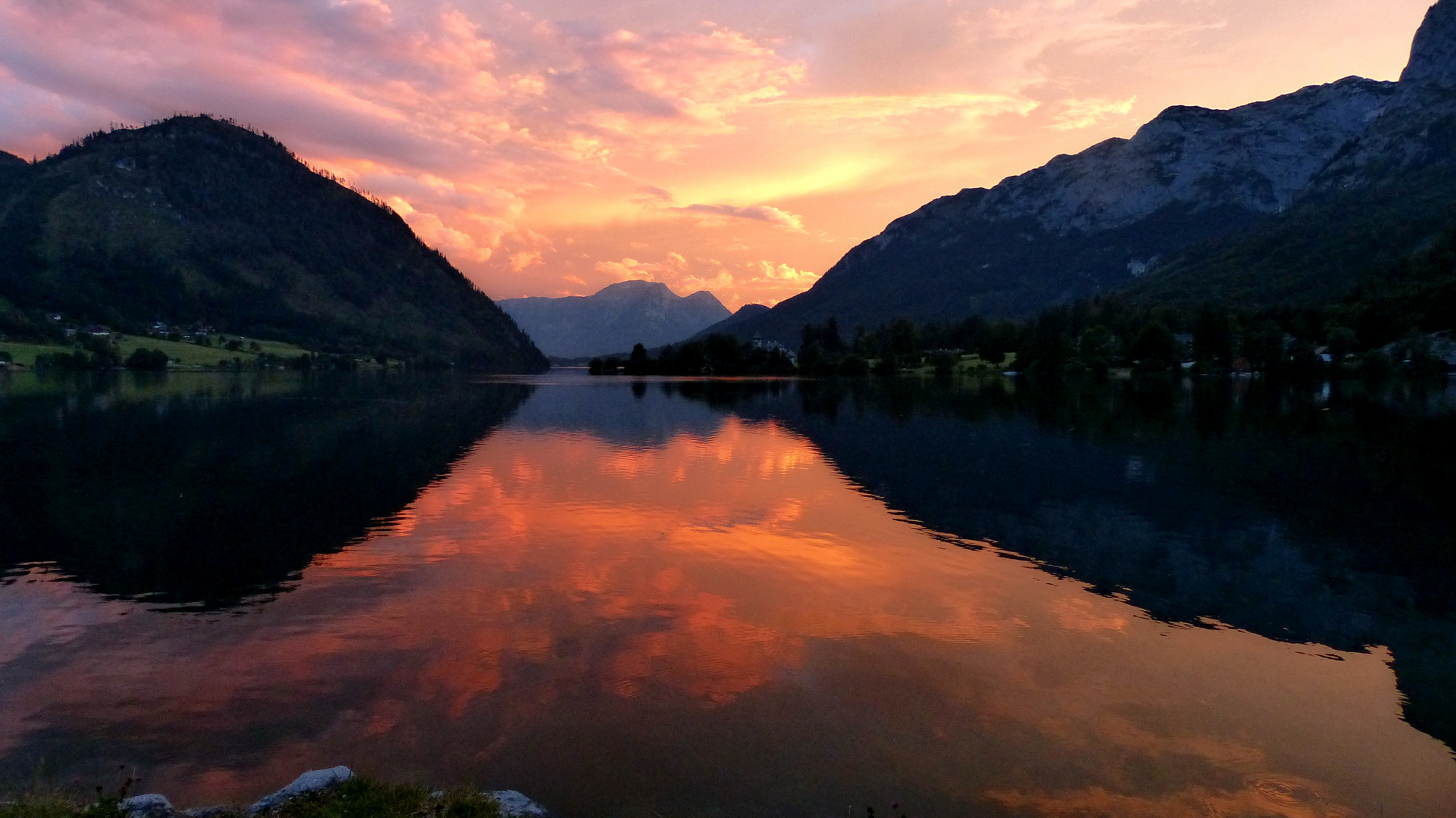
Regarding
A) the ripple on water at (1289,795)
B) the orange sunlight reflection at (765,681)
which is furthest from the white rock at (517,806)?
the ripple on water at (1289,795)

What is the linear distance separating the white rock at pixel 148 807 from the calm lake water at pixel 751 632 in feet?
7.19

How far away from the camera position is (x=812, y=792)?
13.8m

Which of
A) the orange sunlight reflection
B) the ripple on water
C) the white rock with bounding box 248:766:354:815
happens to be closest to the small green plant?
the white rock with bounding box 248:766:354:815

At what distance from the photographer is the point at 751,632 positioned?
21984 mm

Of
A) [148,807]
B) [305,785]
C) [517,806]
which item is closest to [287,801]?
[305,785]

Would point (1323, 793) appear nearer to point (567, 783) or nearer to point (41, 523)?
point (567, 783)

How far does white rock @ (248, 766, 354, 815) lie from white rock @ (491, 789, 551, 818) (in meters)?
2.41

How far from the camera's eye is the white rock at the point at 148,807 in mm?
10984

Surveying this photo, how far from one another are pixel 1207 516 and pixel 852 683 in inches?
1076

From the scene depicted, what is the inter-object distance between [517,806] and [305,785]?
3.27 metres

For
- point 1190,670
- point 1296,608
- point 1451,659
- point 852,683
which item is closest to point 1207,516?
point 1296,608

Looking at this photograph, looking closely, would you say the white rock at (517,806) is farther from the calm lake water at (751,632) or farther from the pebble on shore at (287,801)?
the calm lake water at (751,632)

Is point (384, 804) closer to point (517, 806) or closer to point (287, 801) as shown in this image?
point (287, 801)

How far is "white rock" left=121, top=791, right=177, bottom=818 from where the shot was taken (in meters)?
11.0
